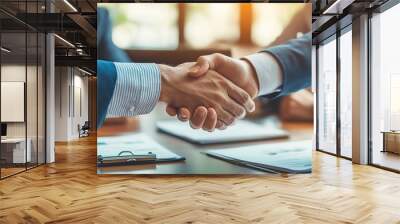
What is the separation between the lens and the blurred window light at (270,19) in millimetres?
6367

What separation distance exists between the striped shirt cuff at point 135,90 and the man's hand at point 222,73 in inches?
14.8

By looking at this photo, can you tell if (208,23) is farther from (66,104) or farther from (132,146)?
(66,104)

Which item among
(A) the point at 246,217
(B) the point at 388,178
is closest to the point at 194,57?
(A) the point at 246,217

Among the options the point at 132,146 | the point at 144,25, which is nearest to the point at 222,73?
the point at 144,25

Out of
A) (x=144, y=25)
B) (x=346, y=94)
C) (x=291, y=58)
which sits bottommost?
(x=346, y=94)

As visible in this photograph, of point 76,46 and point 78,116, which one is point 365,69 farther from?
point 78,116

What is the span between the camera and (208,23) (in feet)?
20.9

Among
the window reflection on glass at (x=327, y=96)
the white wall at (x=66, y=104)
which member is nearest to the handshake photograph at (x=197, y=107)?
the window reflection on glass at (x=327, y=96)

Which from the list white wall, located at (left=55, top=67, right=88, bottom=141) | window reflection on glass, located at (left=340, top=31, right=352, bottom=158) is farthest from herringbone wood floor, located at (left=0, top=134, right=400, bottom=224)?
white wall, located at (left=55, top=67, right=88, bottom=141)

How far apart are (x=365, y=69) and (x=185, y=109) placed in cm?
418

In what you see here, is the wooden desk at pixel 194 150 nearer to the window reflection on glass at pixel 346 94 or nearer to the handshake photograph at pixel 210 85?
the handshake photograph at pixel 210 85

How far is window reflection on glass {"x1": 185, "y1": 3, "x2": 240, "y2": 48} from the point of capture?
251 inches

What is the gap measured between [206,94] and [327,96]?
5617 mm

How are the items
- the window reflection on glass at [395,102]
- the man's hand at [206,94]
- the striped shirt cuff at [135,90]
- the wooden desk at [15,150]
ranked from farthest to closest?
the window reflection on glass at [395,102] < the wooden desk at [15,150] < the man's hand at [206,94] < the striped shirt cuff at [135,90]
